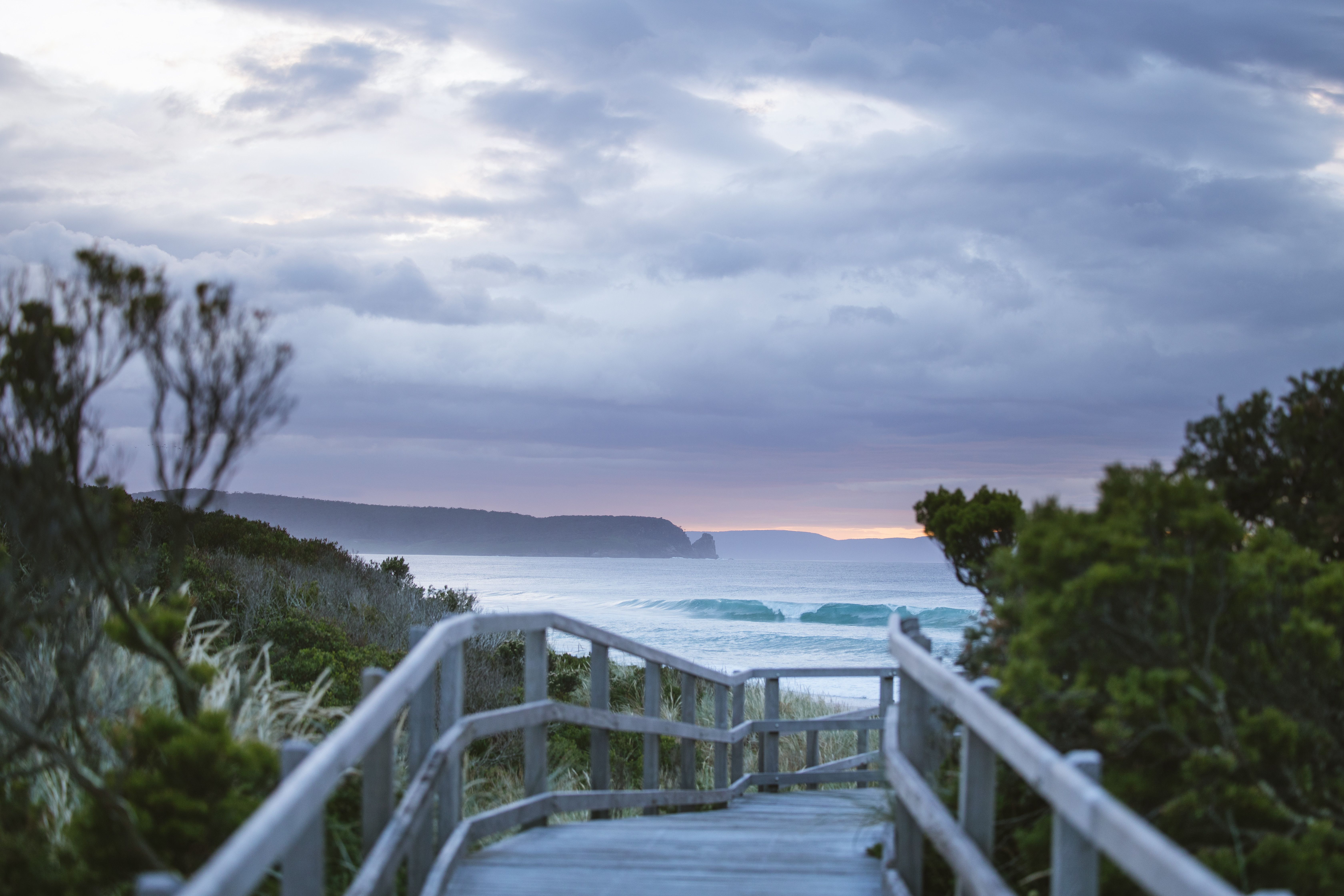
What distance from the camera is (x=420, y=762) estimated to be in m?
4.03

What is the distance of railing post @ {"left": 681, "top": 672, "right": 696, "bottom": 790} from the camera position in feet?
27.0

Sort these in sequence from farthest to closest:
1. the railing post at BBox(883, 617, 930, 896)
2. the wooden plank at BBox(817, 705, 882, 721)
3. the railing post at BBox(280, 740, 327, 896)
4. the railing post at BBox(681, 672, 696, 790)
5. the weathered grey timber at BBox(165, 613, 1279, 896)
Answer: the wooden plank at BBox(817, 705, 882, 721), the railing post at BBox(681, 672, 696, 790), the railing post at BBox(883, 617, 930, 896), the railing post at BBox(280, 740, 327, 896), the weathered grey timber at BBox(165, 613, 1279, 896)

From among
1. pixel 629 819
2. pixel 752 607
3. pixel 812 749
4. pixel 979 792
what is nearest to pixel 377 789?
pixel 979 792

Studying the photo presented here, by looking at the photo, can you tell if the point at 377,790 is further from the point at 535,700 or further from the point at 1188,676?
the point at 1188,676

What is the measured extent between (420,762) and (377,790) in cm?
60

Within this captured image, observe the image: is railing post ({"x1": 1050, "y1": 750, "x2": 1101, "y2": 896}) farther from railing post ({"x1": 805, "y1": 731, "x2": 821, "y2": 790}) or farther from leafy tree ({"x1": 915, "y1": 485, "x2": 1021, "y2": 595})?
railing post ({"x1": 805, "y1": 731, "x2": 821, "y2": 790})

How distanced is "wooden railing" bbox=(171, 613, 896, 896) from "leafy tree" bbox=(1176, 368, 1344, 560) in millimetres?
2032

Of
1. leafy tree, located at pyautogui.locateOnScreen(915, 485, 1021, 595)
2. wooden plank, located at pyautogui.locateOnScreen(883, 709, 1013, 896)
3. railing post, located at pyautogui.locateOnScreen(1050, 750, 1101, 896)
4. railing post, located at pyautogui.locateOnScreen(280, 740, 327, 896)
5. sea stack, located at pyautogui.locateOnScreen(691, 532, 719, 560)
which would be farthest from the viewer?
sea stack, located at pyautogui.locateOnScreen(691, 532, 719, 560)

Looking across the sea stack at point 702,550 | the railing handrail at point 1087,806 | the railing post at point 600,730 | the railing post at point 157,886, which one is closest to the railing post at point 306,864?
the railing post at point 157,886

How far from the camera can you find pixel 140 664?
555cm

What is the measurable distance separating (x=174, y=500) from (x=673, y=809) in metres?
5.80

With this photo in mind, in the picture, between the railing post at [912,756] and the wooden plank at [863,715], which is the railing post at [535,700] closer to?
the railing post at [912,756]

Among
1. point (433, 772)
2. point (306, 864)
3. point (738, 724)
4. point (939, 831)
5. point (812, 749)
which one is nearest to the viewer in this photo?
point (306, 864)

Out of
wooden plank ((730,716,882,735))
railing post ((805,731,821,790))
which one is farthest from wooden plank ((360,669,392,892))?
railing post ((805,731,821,790))
